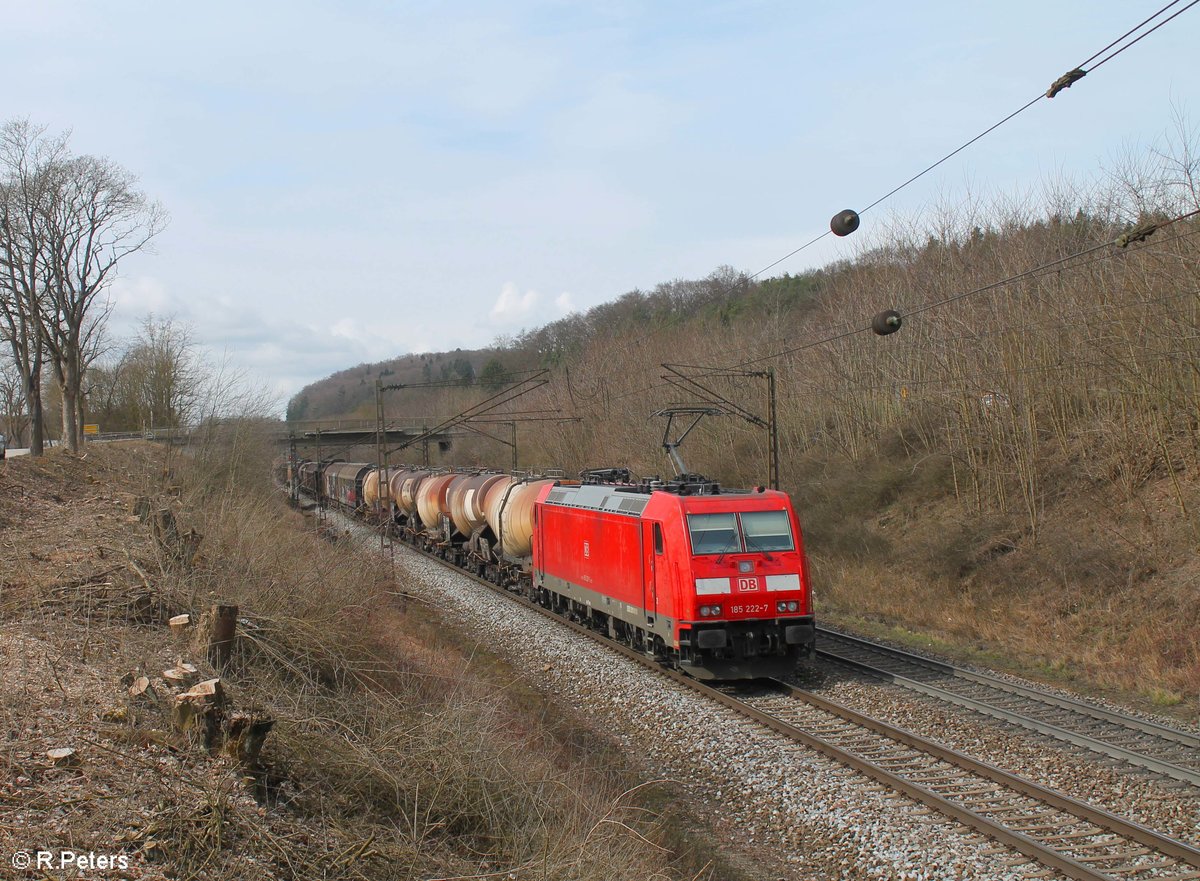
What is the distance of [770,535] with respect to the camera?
13320 millimetres

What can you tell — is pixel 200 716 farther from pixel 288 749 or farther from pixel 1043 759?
pixel 1043 759

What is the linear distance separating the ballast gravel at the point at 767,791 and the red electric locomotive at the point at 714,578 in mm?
767

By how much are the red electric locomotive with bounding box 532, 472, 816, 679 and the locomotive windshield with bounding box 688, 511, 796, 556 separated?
15mm

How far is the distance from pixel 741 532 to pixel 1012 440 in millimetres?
10349

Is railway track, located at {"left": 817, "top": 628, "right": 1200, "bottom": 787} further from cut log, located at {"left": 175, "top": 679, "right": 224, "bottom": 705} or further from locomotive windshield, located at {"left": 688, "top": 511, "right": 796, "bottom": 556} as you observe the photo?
cut log, located at {"left": 175, "top": 679, "right": 224, "bottom": 705}

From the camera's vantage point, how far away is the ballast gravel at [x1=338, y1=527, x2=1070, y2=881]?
23.5 ft

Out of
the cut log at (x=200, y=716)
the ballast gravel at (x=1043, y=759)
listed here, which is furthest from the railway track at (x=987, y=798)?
the cut log at (x=200, y=716)

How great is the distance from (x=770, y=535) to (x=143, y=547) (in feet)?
28.0

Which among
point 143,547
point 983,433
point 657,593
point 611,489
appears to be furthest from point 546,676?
point 983,433

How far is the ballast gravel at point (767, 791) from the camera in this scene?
7.16 meters

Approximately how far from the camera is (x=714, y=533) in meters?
13.1

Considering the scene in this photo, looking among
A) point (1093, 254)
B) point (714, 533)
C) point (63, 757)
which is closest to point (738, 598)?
point (714, 533)

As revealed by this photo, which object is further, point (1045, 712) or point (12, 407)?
point (12, 407)

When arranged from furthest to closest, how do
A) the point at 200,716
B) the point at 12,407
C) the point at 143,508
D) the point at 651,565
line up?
1. the point at 12,407
2. the point at 143,508
3. the point at 651,565
4. the point at 200,716
